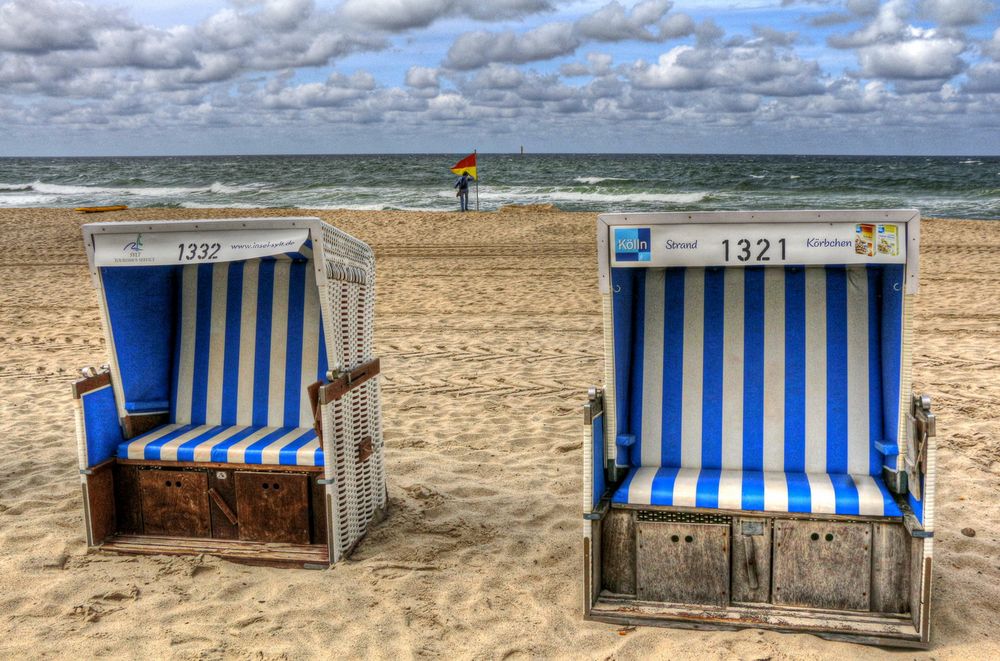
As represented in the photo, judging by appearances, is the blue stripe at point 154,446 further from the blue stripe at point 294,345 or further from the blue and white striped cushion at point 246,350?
the blue stripe at point 294,345

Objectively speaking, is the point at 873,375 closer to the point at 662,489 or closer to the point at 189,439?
the point at 662,489

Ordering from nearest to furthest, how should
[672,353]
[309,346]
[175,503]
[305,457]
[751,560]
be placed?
[751,560] < [672,353] < [305,457] < [175,503] < [309,346]

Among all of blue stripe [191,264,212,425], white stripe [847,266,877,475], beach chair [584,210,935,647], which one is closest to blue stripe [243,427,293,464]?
blue stripe [191,264,212,425]

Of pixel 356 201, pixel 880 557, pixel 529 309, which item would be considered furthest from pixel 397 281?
pixel 356 201

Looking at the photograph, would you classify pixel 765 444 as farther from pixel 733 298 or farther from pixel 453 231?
pixel 453 231

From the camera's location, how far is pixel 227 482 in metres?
4.44

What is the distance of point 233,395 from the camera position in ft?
16.0

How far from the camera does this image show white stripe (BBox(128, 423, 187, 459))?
4473 mm

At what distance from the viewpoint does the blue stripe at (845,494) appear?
351 centimetres

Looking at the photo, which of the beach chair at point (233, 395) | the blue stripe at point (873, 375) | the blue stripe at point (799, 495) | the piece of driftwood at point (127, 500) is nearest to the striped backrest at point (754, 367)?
the blue stripe at point (873, 375)

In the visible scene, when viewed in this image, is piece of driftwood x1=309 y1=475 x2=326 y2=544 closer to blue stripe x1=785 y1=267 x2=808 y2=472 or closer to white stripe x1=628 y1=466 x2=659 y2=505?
white stripe x1=628 y1=466 x2=659 y2=505

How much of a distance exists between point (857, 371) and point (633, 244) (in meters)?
1.30

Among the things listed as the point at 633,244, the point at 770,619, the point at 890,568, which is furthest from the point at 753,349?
the point at 770,619

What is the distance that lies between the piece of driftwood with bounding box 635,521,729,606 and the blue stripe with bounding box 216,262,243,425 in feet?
8.07
